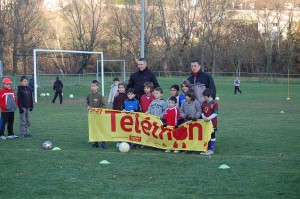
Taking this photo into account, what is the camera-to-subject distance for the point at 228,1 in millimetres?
70125

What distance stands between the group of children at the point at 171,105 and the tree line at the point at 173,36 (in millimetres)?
53796

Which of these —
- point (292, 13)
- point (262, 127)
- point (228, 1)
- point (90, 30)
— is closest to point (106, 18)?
point (90, 30)

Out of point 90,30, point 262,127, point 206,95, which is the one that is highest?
point 90,30

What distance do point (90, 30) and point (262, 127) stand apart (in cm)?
5470

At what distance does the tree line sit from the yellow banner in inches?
2120

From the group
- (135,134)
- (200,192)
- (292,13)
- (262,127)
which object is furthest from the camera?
(292,13)

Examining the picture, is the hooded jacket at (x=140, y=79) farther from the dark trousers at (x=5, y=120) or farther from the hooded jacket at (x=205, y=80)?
the dark trousers at (x=5, y=120)

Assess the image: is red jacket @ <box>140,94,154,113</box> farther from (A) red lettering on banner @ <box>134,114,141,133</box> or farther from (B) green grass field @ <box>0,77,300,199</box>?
(B) green grass field @ <box>0,77,300,199</box>

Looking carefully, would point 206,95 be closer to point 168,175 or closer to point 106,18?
point 168,175

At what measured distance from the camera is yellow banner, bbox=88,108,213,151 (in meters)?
11.9

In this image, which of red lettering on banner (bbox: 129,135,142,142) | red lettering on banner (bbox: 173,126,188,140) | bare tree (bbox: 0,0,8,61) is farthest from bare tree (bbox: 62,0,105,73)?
red lettering on banner (bbox: 173,126,188,140)

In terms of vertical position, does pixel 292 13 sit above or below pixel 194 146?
above

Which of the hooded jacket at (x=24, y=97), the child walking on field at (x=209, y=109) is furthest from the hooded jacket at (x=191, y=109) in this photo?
the hooded jacket at (x=24, y=97)

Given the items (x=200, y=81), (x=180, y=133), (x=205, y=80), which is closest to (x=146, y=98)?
(x=180, y=133)
